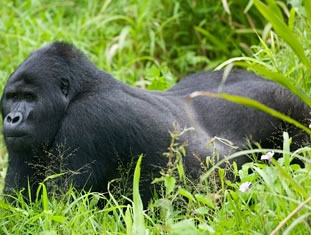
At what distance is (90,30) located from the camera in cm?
728

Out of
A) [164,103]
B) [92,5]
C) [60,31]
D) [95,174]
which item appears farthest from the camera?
[92,5]

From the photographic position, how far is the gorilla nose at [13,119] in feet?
14.2

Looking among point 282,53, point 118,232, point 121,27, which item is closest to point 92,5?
point 121,27

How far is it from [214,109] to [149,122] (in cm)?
66

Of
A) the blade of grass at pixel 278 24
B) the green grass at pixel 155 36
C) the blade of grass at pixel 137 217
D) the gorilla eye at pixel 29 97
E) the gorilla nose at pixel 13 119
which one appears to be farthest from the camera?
the green grass at pixel 155 36

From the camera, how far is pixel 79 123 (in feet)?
14.3

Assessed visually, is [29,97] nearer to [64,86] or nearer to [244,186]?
[64,86]

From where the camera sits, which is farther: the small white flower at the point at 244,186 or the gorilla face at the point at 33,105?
the gorilla face at the point at 33,105

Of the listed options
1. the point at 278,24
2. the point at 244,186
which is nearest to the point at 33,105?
the point at 244,186

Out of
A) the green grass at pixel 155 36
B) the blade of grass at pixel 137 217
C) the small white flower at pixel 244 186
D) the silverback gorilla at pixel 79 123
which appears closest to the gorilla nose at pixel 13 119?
the silverback gorilla at pixel 79 123

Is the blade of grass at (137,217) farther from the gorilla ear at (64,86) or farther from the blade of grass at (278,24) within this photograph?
the gorilla ear at (64,86)

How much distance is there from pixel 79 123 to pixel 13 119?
0.38m

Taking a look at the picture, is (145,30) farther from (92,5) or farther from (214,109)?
(214,109)

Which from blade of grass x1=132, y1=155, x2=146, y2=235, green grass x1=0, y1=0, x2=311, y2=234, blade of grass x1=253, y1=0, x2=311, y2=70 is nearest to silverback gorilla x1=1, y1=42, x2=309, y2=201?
green grass x1=0, y1=0, x2=311, y2=234
